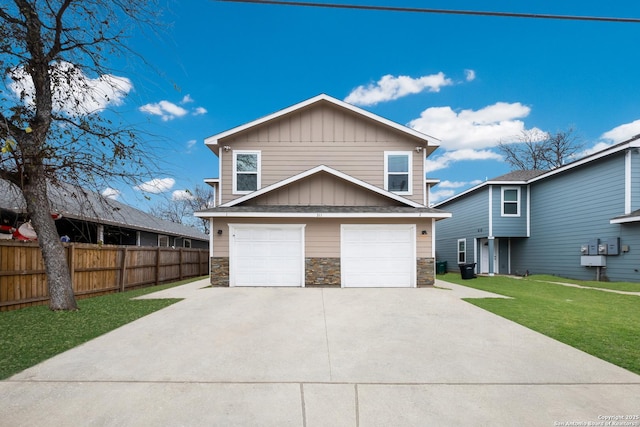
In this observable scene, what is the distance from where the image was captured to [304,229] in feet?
37.0

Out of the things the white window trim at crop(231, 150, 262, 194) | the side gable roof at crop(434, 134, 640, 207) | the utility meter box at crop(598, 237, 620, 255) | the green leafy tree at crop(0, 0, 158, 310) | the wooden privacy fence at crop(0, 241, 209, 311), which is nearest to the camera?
the green leafy tree at crop(0, 0, 158, 310)

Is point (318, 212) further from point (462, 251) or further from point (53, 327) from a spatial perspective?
point (462, 251)

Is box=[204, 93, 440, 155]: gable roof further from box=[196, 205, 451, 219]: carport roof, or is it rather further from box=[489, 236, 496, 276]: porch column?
box=[489, 236, 496, 276]: porch column

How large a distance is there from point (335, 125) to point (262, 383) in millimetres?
10630

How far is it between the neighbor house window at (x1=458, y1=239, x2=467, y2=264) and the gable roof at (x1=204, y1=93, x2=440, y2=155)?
1049cm

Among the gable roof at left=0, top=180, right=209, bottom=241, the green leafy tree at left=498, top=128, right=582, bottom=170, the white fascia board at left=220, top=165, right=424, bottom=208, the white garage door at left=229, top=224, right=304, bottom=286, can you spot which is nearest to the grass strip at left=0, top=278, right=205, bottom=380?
the gable roof at left=0, top=180, right=209, bottom=241

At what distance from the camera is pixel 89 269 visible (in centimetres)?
947

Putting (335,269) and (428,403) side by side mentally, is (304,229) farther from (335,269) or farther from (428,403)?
(428,403)

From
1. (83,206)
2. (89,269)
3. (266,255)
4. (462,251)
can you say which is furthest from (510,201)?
(89,269)

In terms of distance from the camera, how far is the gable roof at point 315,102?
12.2 m

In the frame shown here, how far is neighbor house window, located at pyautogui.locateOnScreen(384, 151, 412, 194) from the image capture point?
12.6 m

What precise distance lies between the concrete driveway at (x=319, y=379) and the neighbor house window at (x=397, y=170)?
7.06 m

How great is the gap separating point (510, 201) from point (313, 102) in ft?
40.5

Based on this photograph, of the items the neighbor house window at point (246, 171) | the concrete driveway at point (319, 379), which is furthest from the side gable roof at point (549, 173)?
the neighbor house window at point (246, 171)
